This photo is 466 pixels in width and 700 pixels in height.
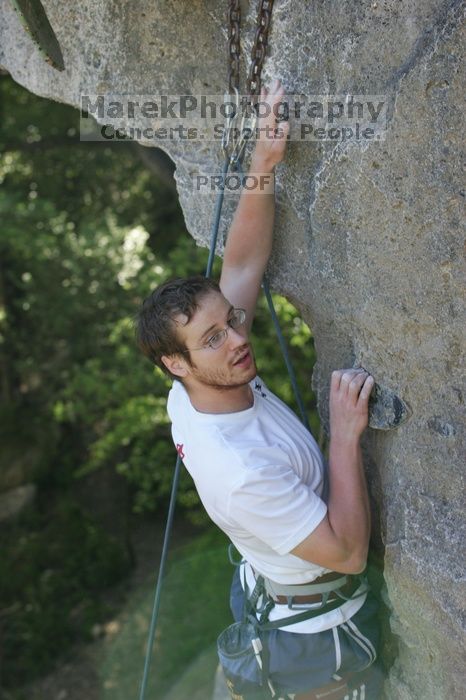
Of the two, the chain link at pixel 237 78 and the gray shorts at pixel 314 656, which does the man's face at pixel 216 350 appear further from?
the gray shorts at pixel 314 656

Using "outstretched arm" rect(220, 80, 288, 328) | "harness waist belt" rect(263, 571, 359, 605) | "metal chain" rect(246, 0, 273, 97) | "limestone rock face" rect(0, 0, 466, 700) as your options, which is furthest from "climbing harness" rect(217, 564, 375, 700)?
"metal chain" rect(246, 0, 273, 97)

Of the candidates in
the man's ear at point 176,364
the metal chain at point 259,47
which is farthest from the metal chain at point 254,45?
the man's ear at point 176,364

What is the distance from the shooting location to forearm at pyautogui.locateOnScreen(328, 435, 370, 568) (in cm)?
190

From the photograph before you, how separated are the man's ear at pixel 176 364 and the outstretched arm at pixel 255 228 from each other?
31cm

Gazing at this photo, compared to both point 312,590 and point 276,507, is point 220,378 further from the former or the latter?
point 312,590

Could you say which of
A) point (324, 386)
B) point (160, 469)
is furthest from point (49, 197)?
point (324, 386)

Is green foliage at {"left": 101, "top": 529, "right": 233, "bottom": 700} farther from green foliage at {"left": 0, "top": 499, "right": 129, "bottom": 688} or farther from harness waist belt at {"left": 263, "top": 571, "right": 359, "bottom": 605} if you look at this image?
harness waist belt at {"left": 263, "top": 571, "right": 359, "bottom": 605}

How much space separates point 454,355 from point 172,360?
65cm

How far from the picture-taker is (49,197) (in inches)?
245

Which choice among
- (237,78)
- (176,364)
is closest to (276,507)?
(176,364)

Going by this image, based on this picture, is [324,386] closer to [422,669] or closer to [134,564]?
[422,669]

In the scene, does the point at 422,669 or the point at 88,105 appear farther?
the point at 88,105

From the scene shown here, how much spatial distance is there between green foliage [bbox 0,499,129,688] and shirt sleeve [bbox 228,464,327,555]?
4.46 m

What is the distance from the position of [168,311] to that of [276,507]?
52cm
